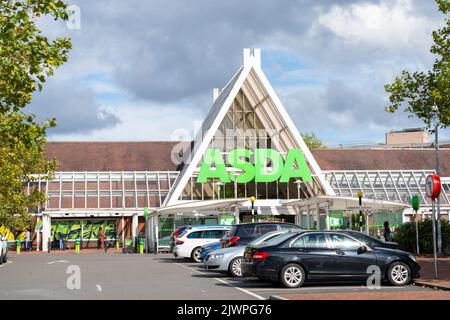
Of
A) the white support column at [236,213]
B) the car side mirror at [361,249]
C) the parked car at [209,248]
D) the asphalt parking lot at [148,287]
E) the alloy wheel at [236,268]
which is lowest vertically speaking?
the asphalt parking lot at [148,287]

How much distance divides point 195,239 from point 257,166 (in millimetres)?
20200

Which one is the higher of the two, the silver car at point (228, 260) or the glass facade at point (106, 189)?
the glass facade at point (106, 189)

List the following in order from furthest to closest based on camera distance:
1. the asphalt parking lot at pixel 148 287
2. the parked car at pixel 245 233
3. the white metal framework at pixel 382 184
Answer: the white metal framework at pixel 382 184, the parked car at pixel 245 233, the asphalt parking lot at pixel 148 287

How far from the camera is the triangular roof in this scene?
52156 mm

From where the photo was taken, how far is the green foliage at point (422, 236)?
111 ft

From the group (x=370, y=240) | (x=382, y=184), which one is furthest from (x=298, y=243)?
(x=382, y=184)

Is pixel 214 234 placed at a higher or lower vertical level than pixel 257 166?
lower

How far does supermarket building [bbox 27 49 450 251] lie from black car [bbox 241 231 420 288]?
93.0ft

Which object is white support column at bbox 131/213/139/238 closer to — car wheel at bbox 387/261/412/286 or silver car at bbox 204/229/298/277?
silver car at bbox 204/229/298/277

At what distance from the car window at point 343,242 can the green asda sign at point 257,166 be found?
32308mm

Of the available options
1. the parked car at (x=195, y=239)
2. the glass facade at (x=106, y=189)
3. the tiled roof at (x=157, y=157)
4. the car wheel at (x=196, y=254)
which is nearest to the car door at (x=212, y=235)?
the parked car at (x=195, y=239)

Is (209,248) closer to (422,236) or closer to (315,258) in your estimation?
(422,236)

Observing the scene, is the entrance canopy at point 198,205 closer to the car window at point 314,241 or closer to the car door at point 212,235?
the car door at point 212,235

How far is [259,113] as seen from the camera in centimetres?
5569
